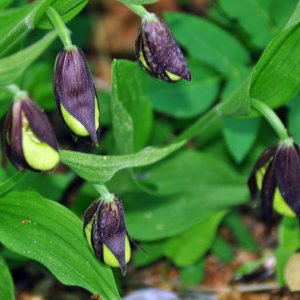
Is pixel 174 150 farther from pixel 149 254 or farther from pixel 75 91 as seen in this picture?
pixel 75 91

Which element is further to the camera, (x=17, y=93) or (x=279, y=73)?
(x=279, y=73)

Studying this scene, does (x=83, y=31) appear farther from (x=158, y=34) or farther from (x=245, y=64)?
(x=158, y=34)

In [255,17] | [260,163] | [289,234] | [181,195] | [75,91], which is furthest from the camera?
[181,195]

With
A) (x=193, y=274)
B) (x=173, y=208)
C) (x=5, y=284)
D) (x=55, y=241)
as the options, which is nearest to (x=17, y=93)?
(x=55, y=241)

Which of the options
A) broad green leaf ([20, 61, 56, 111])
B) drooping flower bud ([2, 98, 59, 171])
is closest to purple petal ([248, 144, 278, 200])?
drooping flower bud ([2, 98, 59, 171])

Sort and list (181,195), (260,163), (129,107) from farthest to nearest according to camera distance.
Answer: (181,195)
(129,107)
(260,163)

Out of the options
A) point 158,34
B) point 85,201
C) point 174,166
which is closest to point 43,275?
point 85,201

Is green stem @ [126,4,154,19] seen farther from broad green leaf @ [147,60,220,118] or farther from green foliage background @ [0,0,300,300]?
broad green leaf @ [147,60,220,118]

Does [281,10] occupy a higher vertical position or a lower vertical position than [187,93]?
higher
